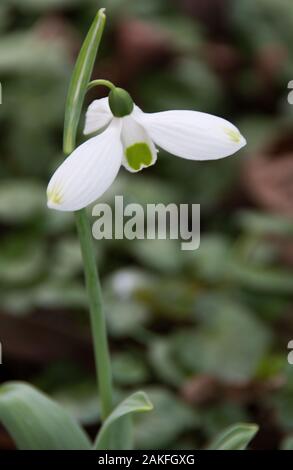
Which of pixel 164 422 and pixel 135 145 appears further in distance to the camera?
pixel 164 422

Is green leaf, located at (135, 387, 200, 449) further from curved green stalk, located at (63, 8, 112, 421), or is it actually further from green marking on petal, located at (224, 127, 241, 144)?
green marking on petal, located at (224, 127, 241, 144)

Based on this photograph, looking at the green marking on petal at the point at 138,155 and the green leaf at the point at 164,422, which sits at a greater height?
the green marking on petal at the point at 138,155

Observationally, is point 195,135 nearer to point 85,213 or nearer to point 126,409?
point 85,213

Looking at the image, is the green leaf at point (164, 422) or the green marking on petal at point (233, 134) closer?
the green marking on petal at point (233, 134)

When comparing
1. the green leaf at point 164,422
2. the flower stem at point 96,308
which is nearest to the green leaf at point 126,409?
the flower stem at point 96,308

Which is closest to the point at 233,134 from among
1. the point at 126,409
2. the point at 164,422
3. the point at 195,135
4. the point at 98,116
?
the point at 195,135

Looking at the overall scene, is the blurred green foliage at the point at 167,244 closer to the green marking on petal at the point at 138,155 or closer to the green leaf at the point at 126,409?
the green leaf at the point at 126,409

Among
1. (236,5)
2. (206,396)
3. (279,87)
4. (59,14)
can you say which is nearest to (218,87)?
(279,87)
